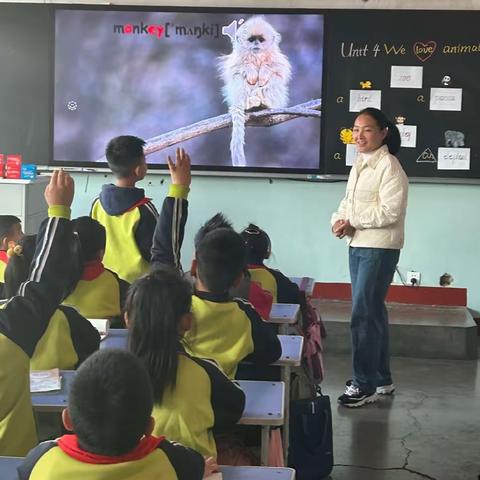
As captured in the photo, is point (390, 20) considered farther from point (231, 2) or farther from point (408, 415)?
point (408, 415)

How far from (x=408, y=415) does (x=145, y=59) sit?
10.1 feet

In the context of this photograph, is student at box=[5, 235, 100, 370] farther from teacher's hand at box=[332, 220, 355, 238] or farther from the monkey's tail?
the monkey's tail

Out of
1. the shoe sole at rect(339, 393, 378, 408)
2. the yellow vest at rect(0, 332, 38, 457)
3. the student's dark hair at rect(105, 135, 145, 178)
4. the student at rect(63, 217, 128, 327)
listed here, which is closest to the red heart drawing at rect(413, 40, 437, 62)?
the shoe sole at rect(339, 393, 378, 408)

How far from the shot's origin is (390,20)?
5.61 metres

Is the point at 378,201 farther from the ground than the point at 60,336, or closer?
farther from the ground

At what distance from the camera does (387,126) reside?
4.11 meters

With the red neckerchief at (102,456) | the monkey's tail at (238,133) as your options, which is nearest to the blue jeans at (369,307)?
the monkey's tail at (238,133)

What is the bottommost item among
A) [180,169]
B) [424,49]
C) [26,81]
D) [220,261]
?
[220,261]

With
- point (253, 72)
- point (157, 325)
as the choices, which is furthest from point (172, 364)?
point (253, 72)

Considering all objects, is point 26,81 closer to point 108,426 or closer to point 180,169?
point 180,169

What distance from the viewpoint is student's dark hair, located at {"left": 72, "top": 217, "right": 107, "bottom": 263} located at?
2939 mm

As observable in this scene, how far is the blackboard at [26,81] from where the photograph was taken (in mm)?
5863

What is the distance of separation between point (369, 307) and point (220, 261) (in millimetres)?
1797

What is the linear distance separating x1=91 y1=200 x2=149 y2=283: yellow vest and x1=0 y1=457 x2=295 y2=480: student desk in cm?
155
